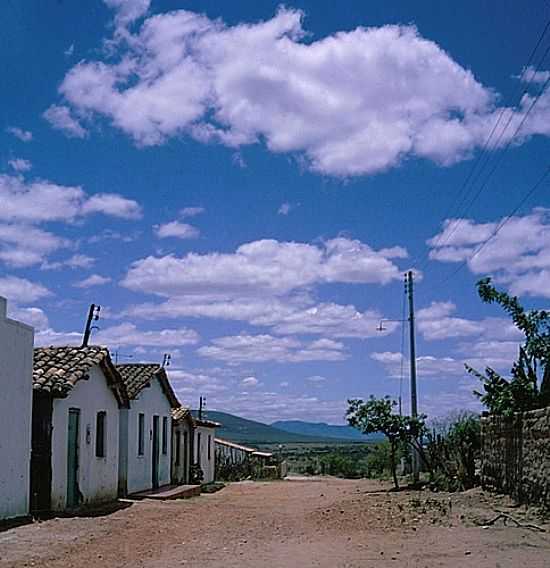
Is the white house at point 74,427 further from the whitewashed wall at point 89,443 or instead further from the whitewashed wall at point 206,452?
the whitewashed wall at point 206,452

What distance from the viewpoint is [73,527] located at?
62.8 feet

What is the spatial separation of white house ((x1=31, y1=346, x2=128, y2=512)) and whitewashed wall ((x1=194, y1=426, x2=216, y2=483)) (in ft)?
49.5

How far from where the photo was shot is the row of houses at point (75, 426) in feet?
62.7

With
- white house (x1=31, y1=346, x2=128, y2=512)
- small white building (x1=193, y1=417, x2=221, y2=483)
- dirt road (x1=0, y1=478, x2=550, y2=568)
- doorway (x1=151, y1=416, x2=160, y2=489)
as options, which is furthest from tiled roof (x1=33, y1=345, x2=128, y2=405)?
small white building (x1=193, y1=417, x2=221, y2=483)

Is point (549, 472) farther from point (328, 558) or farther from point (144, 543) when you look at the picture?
point (144, 543)

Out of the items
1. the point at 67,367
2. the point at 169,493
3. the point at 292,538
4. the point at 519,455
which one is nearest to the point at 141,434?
the point at 169,493

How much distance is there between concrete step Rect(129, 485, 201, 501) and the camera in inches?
1137

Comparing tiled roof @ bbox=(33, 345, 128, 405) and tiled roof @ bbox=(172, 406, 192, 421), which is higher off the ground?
tiled roof @ bbox=(33, 345, 128, 405)

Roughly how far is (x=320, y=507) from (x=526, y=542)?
409 inches

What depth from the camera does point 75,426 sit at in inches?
924

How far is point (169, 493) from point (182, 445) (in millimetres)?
8776

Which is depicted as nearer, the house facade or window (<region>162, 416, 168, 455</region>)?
window (<region>162, 416, 168, 455</region>)

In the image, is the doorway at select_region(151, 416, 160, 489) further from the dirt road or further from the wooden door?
the wooden door

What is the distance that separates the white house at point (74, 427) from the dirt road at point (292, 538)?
125 centimetres
